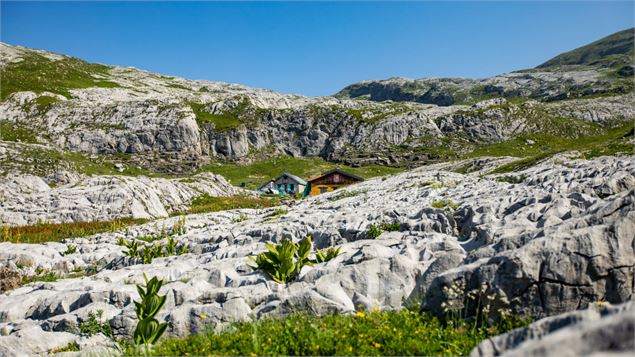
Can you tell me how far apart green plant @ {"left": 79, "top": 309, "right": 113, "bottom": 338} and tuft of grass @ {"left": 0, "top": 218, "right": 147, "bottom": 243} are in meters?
22.9

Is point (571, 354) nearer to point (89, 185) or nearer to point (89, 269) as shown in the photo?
point (89, 269)

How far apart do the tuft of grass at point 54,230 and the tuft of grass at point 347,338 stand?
28260mm

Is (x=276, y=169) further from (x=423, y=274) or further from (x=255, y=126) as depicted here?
(x=423, y=274)

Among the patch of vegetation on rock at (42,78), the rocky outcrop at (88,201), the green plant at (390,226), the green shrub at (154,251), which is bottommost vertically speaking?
the green shrub at (154,251)

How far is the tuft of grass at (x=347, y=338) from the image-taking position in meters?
6.32

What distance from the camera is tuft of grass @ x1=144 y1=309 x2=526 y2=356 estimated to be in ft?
20.7

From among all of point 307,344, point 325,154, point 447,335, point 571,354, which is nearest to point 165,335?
point 307,344

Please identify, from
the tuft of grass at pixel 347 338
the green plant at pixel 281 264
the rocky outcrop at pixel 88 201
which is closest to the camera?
the tuft of grass at pixel 347 338

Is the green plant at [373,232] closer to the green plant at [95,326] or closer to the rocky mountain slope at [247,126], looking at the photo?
the green plant at [95,326]

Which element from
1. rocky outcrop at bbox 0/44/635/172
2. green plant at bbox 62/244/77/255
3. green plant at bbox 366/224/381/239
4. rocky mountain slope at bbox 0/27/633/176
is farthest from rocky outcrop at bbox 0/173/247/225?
rocky mountain slope at bbox 0/27/633/176

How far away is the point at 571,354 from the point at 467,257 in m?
7.15

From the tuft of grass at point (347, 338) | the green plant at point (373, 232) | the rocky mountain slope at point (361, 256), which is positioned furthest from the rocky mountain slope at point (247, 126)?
the tuft of grass at point (347, 338)

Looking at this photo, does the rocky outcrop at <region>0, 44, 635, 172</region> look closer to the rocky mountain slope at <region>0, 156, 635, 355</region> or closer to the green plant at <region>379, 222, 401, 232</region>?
the green plant at <region>379, 222, 401, 232</region>

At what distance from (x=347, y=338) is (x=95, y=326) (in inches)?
307
